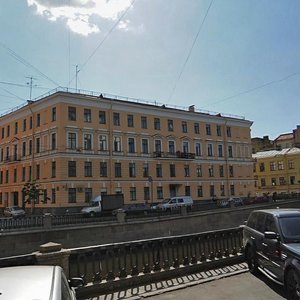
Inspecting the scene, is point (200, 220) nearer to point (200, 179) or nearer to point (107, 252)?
point (200, 179)

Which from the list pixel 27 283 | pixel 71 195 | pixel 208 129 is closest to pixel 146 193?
pixel 71 195

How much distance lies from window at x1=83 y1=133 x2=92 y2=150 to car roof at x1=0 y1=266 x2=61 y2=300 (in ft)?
136

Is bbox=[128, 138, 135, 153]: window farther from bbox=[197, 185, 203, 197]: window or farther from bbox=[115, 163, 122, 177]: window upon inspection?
bbox=[197, 185, 203, 197]: window

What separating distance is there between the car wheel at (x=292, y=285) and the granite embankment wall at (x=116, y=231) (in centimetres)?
1927

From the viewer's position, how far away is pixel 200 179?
55531mm

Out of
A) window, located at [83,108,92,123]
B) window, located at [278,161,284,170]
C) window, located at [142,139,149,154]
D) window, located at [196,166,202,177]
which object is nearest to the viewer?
window, located at [83,108,92,123]

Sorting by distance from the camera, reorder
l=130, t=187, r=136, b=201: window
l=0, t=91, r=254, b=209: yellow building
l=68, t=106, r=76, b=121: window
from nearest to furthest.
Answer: l=0, t=91, r=254, b=209: yellow building, l=68, t=106, r=76, b=121: window, l=130, t=187, r=136, b=201: window

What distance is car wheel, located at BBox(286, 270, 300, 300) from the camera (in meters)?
6.21

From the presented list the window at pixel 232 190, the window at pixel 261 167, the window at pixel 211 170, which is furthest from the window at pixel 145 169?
the window at pixel 261 167

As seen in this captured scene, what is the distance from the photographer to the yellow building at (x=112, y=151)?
142 feet

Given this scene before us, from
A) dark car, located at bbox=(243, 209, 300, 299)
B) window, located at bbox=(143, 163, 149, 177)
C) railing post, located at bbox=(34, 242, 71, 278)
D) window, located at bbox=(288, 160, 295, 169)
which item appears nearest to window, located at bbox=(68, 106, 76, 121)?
window, located at bbox=(143, 163, 149, 177)

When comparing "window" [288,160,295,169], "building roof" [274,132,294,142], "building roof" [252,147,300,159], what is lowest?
"window" [288,160,295,169]

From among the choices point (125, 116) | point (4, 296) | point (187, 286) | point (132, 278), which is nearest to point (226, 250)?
point (187, 286)

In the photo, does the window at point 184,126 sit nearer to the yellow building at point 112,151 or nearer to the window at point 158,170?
the yellow building at point 112,151
